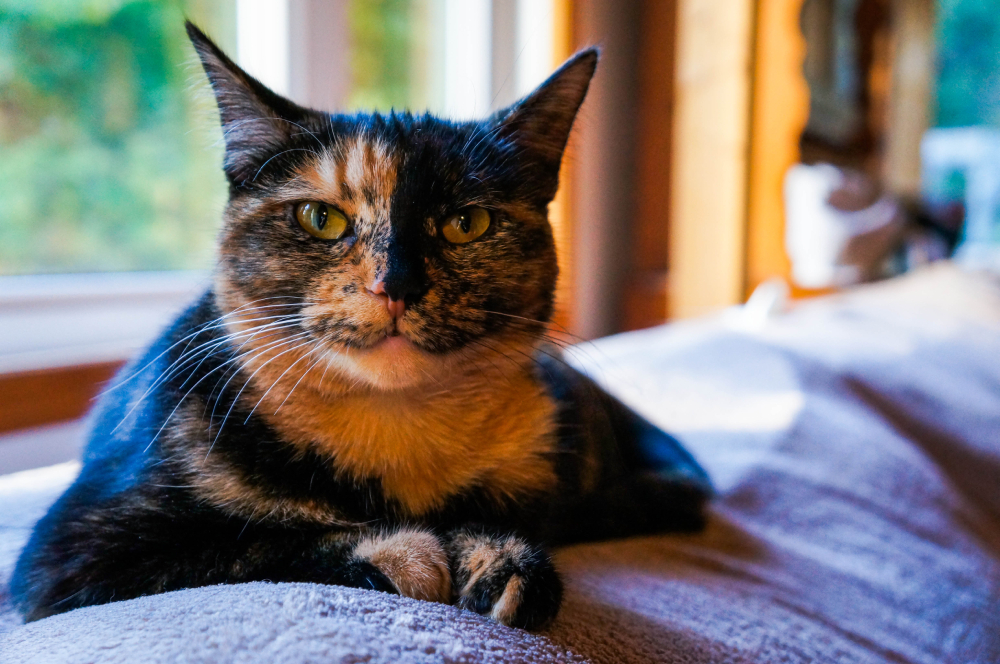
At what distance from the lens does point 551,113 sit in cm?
79

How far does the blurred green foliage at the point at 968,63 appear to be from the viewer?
12.9 ft

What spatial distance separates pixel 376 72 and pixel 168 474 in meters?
1.72

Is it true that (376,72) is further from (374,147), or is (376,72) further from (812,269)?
(812,269)

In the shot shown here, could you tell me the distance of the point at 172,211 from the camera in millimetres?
1790

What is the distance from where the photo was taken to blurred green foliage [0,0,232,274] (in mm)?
1499

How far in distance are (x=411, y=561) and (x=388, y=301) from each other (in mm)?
→ 224

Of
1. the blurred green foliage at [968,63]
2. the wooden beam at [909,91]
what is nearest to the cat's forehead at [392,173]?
the wooden beam at [909,91]

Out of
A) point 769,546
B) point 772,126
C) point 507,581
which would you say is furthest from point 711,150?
point 507,581

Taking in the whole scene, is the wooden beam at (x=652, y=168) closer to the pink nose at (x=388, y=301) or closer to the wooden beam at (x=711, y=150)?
the wooden beam at (x=711, y=150)

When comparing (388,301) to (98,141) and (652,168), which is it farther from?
(652,168)

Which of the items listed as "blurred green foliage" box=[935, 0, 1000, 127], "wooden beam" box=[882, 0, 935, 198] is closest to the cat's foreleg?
"wooden beam" box=[882, 0, 935, 198]

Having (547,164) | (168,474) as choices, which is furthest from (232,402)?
(547,164)

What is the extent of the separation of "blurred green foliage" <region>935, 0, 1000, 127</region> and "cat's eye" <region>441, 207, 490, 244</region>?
439cm

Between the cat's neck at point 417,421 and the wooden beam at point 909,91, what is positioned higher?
the wooden beam at point 909,91
